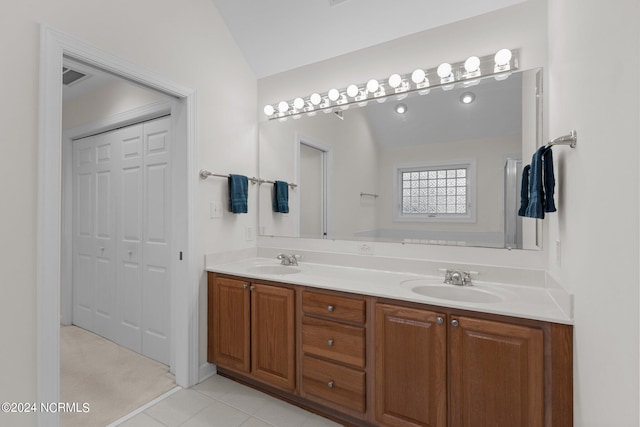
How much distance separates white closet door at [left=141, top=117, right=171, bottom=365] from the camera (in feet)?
8.04

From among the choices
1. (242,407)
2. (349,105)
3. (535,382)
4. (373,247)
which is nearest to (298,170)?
(349,105)

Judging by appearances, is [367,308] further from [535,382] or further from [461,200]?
[461,200]

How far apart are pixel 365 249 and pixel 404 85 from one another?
1.16 m

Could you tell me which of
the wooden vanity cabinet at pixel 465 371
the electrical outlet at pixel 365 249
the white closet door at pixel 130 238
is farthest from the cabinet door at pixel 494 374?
the white closet door at pixel 130 238

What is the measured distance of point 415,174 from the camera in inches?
82.0

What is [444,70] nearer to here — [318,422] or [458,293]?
[458,293]

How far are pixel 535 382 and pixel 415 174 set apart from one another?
4.22 feet

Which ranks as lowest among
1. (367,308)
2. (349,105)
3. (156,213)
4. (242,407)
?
(242,407)

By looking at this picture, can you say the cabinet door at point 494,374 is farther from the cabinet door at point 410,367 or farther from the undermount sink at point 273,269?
the undermount sink at point 273,269

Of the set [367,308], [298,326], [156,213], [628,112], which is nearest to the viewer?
[628,112]

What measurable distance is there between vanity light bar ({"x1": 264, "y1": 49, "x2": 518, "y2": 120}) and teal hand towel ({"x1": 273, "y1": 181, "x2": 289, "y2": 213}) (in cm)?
56

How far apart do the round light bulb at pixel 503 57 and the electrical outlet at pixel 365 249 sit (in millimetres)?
1358

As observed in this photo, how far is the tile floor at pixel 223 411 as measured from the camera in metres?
1.77

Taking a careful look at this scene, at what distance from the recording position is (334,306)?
1.72m
